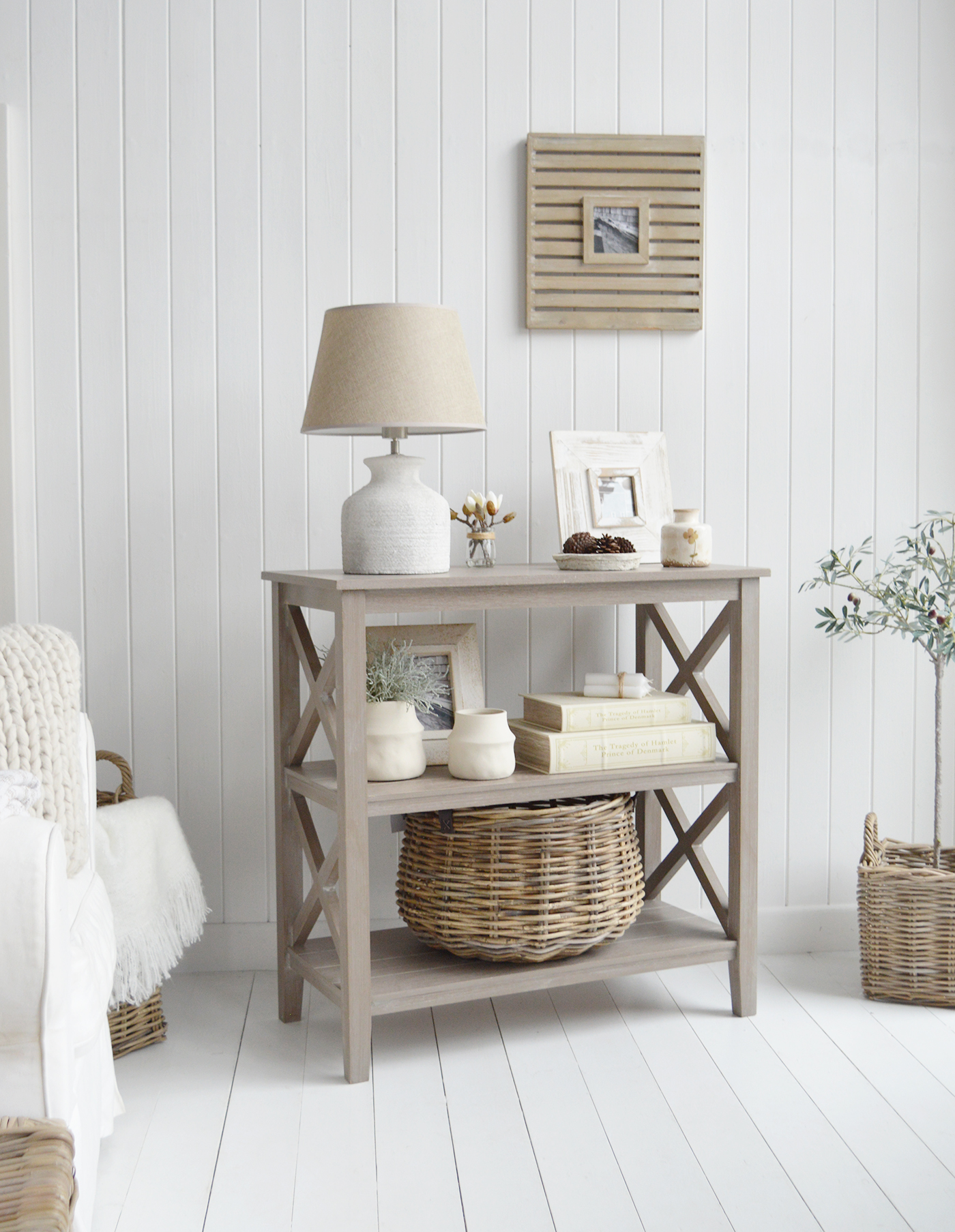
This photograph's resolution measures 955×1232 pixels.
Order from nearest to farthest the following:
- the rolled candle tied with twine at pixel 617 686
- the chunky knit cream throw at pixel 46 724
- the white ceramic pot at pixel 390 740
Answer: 1. the chunky knit cream throw at pixel 46 724
2. the white ceramic pot at pixel 390 740
3. the rolled candle tied with twine at pixel 617 686

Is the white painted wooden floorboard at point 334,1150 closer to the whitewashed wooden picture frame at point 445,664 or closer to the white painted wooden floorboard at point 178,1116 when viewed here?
the white painted wooden floorboard at point 178,1116

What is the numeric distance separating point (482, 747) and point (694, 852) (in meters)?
0.62

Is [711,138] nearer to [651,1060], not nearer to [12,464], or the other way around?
[12,464]

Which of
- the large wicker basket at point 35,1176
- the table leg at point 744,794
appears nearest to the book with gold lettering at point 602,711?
the table leg at point 744,794

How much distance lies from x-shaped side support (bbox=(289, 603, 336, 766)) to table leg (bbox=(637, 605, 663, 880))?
0.73 meters

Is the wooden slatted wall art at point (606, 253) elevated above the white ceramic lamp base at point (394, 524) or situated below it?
above

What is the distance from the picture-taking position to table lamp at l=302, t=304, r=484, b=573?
1897mm

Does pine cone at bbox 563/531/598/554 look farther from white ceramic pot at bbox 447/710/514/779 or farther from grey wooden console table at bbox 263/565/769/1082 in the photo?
white ceramic pot at bbox 447/710/514/779

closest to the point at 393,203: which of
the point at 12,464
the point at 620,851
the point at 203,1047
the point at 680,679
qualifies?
the point at 12,464

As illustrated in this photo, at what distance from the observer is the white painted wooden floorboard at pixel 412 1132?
5.11 feet

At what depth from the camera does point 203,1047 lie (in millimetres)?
2082

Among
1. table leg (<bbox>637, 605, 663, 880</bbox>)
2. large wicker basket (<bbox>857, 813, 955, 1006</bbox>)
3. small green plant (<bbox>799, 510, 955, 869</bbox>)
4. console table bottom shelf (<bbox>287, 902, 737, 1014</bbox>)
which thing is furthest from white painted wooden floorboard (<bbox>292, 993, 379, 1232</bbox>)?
small green plant (<bbox>799, 510, 955, 869</bbox>)

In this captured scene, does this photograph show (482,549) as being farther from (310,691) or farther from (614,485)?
(310,691)

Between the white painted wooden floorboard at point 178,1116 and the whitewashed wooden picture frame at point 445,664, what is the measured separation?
0.67 meters
